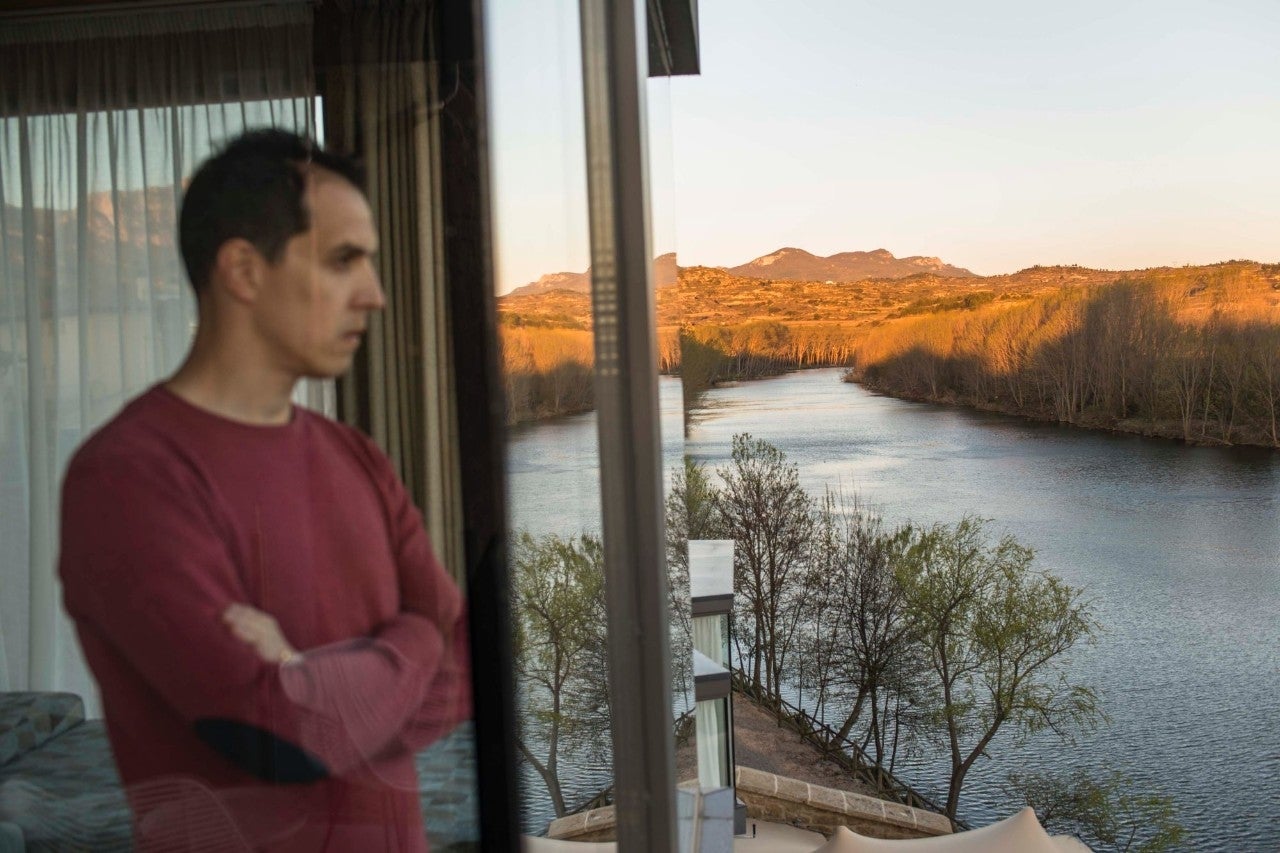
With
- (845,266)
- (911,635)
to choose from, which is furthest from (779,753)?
(845,266)

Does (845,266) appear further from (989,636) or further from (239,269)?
(239,269)

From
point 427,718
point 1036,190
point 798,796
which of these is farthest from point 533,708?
point 1036,190

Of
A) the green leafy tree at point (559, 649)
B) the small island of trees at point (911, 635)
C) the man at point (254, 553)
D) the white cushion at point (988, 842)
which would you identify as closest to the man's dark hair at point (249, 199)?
the man at point (254, 553)

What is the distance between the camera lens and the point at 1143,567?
3457 millimetres

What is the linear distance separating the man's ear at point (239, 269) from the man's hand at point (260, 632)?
0.07 meters

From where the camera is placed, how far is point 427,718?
31 centimetres

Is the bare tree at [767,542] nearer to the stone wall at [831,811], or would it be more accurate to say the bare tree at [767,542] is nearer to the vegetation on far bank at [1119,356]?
the stone wall at [831,811]

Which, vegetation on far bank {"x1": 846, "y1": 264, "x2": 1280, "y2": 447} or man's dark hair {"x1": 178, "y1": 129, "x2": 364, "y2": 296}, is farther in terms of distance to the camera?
vegetation on far bank {"x1": 846, "y1": 264, "x2": 1280, "y2": 447}

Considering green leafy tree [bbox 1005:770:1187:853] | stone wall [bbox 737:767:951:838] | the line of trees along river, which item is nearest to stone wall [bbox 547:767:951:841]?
stone wall [bbox 737:767:951:838]

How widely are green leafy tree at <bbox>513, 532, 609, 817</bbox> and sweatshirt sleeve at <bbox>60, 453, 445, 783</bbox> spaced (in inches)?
3.9

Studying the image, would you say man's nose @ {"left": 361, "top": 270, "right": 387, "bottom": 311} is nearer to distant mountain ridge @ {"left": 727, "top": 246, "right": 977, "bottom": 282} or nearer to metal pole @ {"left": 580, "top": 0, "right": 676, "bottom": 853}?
metal pole @ {"left": 580, "top": 0, "right": 676, "bottom": 853}

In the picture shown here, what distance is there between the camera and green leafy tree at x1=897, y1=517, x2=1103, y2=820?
3.48m

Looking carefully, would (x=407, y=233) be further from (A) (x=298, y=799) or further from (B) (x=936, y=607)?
(B) (x=936, y=607)

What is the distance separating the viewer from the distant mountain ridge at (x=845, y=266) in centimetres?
378
